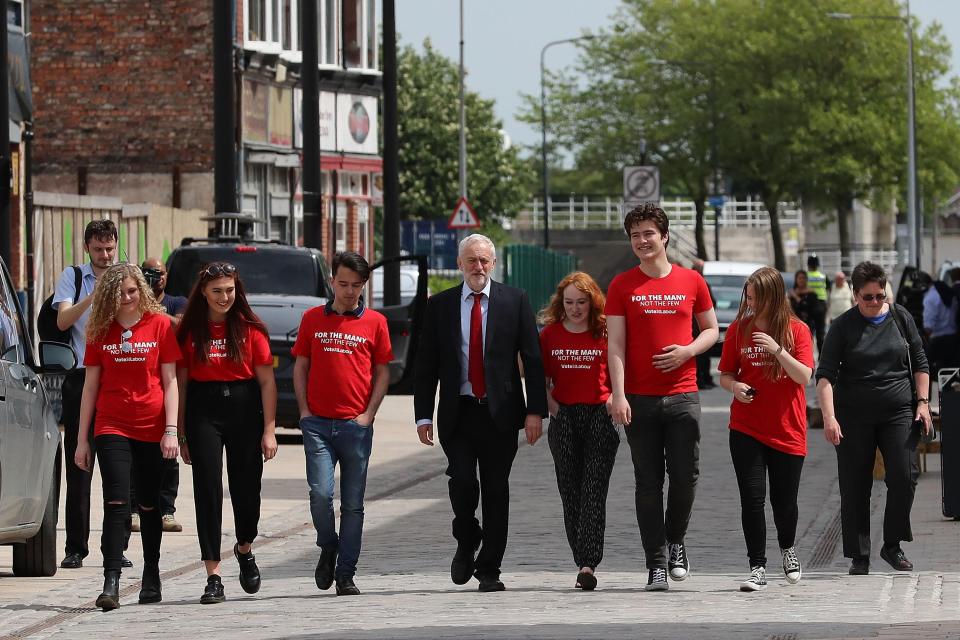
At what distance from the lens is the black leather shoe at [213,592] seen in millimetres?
10469

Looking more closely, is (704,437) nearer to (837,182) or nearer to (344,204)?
(344,204)

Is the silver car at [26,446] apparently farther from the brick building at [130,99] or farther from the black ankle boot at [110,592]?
the brick building at [130,99]

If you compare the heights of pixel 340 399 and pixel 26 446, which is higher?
pixel 340 399

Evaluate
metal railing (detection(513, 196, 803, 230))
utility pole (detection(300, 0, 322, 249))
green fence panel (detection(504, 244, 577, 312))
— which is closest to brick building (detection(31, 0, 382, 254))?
utility pole (detection(300, 0, 322, 249))

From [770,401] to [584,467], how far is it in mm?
941

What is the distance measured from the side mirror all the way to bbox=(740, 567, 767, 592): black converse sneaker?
135 inches

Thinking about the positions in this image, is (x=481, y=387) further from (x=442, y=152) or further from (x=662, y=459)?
(x=442, y=152)

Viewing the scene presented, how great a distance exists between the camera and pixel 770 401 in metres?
10.8

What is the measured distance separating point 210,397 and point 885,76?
6678 centimetres

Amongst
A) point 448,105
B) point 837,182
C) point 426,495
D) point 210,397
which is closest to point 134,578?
point 210,397

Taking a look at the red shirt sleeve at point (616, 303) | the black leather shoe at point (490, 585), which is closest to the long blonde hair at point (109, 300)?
the black leather shoe at point (490, 585)

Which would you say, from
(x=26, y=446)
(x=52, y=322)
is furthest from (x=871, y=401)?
(x=52, y=322)

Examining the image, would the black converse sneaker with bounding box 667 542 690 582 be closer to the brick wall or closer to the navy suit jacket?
the navy suit jacket

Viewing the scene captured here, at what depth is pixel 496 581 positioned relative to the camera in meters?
10.7
